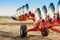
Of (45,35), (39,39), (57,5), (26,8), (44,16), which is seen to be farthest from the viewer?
(26,8)

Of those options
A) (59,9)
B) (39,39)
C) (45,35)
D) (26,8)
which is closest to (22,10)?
(26,8)

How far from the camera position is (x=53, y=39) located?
13.1 m

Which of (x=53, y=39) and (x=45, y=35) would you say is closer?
(x=53, y=39)

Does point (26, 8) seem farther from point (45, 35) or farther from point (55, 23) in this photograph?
point (55, 23)

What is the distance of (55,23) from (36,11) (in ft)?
3.26

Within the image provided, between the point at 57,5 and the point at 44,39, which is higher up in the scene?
the point at 57,5

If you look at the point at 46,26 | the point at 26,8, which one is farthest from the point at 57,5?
the point at 26,8

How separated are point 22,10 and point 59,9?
5798 millimetres

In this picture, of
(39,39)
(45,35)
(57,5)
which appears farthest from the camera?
(45,35)

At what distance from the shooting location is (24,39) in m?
13.0

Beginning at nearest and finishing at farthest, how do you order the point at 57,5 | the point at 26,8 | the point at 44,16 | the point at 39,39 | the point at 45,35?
the point at 57,5 < the point at 44,16 < the point at 39,39 < the point at 45,35 < the point at 26,8

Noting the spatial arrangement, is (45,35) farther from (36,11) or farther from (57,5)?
(57,5)

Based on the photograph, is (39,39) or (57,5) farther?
(39,39)

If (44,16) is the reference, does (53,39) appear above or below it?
below
